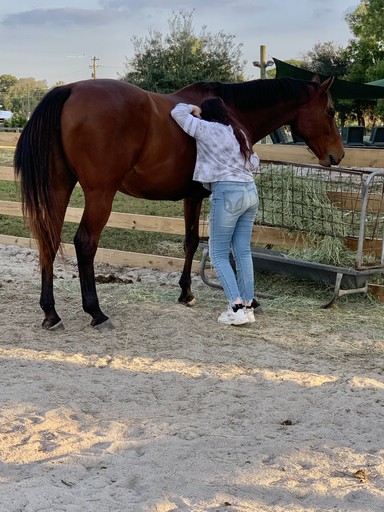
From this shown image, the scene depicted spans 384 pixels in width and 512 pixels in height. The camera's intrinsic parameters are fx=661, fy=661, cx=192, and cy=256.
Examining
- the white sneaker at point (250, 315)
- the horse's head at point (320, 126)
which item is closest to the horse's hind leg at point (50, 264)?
the white sneaker at point (250, 315)

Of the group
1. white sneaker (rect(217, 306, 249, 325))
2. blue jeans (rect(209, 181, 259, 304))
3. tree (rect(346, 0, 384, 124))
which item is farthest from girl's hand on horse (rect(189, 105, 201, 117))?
tree (rect(346, 0, 384, 124))

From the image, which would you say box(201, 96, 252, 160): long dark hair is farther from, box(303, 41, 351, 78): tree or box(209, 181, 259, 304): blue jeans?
box(303, 41, 351, 78): tree

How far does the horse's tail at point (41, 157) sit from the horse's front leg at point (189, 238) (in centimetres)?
135

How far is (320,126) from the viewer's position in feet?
18.8

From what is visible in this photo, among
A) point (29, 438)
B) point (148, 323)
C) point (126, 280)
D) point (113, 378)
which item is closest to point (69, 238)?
point (126, 280)

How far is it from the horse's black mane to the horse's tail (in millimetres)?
1324

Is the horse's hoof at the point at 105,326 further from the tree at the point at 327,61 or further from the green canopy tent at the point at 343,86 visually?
the tree at the point at 327,61

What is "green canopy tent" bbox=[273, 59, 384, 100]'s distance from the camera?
13.2 meters

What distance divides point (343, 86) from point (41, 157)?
10847 millimetres

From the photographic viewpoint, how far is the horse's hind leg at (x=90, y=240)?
4.75 metres

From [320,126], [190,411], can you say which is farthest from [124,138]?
[190,411]

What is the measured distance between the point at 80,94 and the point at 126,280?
233 cm

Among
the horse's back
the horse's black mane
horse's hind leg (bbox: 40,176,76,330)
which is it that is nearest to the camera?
the horse's back

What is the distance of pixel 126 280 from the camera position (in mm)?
6543
